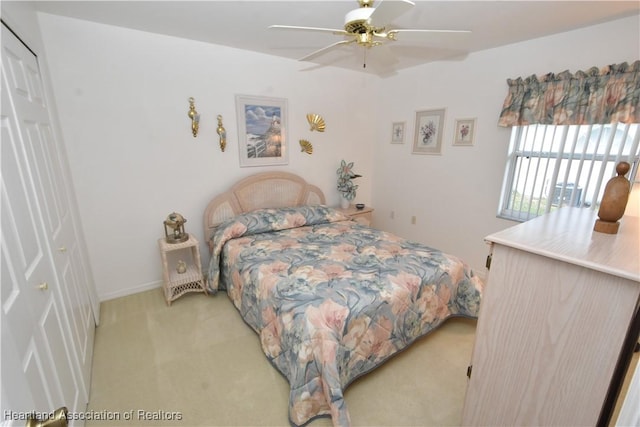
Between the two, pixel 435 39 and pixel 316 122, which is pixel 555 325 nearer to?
pixel 435 39

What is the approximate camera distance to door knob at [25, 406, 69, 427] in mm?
555

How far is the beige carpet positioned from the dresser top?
3.86 ft

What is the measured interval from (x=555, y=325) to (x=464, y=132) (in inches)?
106

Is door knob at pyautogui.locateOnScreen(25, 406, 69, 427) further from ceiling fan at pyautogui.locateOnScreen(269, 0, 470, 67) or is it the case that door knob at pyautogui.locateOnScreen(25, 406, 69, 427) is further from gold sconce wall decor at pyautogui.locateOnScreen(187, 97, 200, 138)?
gold sconce wall decor at pyautogui.locateOnScreen(187, 97, 200, 138)

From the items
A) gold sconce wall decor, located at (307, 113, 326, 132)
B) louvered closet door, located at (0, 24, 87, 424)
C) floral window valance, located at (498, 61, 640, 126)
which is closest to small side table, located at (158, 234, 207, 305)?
louvered closet door, located at (0, 24, 87, 424)

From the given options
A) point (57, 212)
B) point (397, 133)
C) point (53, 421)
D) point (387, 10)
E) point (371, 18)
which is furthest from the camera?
point (397, 133)

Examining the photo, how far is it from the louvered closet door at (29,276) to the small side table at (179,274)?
35.9 inches

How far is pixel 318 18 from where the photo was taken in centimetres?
223

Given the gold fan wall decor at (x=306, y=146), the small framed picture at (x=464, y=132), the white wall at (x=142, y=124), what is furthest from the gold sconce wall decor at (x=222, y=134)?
the small framed picture at (x=464, y=132)

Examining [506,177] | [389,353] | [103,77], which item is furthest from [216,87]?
[506,177]

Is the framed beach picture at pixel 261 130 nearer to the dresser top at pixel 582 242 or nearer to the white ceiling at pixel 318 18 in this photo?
the white ceiling at pixel 318 18

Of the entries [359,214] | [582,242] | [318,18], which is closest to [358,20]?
[318,18]

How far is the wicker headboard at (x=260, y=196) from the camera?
3039 millimetres

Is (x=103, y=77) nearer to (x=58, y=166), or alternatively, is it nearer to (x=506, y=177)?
(x=58, y=166)
